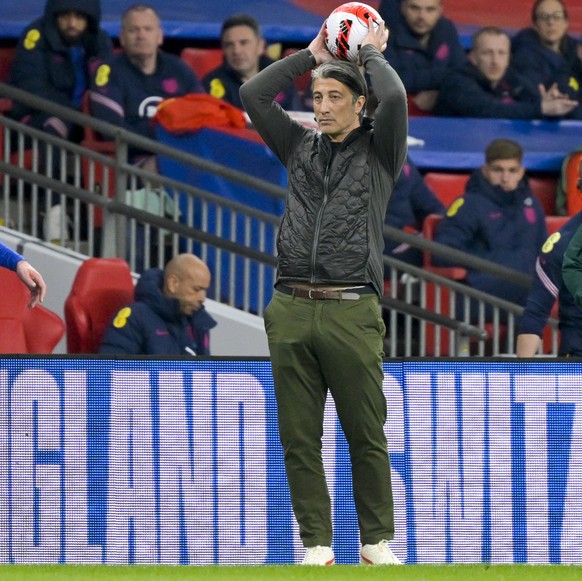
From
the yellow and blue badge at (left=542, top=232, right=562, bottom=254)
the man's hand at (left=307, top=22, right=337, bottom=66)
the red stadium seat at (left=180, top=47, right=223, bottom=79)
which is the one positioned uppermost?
the man's hand at (left=307, top=22, right=337, bottom=66)

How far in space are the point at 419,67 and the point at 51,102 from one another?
3012mm

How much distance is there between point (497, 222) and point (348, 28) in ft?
15.6

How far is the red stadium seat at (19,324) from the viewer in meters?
8.38

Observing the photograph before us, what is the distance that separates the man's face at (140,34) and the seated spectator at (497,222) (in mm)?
2316

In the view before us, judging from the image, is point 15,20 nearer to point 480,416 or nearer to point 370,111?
point 370,111

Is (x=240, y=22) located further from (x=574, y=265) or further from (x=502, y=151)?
(x=574, y=265)

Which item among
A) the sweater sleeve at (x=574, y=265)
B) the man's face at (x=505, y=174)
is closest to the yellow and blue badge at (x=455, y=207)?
the man's face at (x=505, y=174)

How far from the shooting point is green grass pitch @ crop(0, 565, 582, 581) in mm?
5031

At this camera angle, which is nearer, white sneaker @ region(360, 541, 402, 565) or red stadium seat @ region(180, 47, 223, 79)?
white sneaker @ region(360, 541, 402, 565)

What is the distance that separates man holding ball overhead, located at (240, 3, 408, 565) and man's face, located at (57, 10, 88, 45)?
5.50 m

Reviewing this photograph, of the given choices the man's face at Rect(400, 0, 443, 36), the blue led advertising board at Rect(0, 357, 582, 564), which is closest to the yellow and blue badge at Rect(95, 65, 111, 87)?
the man's face at Rect(400, 0, 443, 36)

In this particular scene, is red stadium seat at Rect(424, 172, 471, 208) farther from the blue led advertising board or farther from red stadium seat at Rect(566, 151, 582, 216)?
→ the blue led advertising board

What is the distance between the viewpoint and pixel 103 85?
34.3 feet

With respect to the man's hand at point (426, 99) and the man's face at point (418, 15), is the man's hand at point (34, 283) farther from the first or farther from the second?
the man's hand at point (426, 99)
